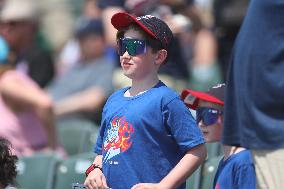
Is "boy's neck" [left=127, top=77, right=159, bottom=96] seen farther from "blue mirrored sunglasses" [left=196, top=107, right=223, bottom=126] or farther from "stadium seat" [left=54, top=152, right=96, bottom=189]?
"stadium seat" [left=54, top=152, right=96, bottom=189]

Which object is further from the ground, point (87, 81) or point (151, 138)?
point (87, 81)

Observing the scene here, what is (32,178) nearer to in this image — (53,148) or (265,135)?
(53,148)

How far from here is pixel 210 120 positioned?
187 inches

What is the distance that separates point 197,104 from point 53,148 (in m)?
2.47

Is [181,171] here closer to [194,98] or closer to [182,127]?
[182,127]

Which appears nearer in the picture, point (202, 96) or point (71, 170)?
point (202, 96)

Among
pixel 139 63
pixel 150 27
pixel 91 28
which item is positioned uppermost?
pixel 91 28

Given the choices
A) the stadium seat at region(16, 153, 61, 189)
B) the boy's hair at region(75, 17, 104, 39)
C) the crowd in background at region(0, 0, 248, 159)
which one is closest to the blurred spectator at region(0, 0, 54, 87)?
the crowd in background at region(0, 0, 248, 159)

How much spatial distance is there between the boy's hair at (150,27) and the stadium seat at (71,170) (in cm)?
169

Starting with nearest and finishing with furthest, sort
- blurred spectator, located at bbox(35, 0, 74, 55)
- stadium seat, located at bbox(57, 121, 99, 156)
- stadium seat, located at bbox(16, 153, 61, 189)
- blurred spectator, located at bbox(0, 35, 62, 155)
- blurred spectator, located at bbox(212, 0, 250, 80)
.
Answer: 1. stadium seat, located at bbox(16, 153, 61, 189)
2. blurred spectator, located at bbox(0, 35, 62, 155)
3. stadium seat, located at bbox(57, 121, 99, 156)
4. blurred spectator, located at bbox(212, 0, 250, 80)
5. blurred spectator, located at bbox(35, 0, 74, 55)

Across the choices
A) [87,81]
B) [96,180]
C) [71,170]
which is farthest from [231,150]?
[87,81]

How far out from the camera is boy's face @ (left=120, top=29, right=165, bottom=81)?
4.42 meters

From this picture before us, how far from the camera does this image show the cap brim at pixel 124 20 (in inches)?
174

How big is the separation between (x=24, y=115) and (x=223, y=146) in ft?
8.96
